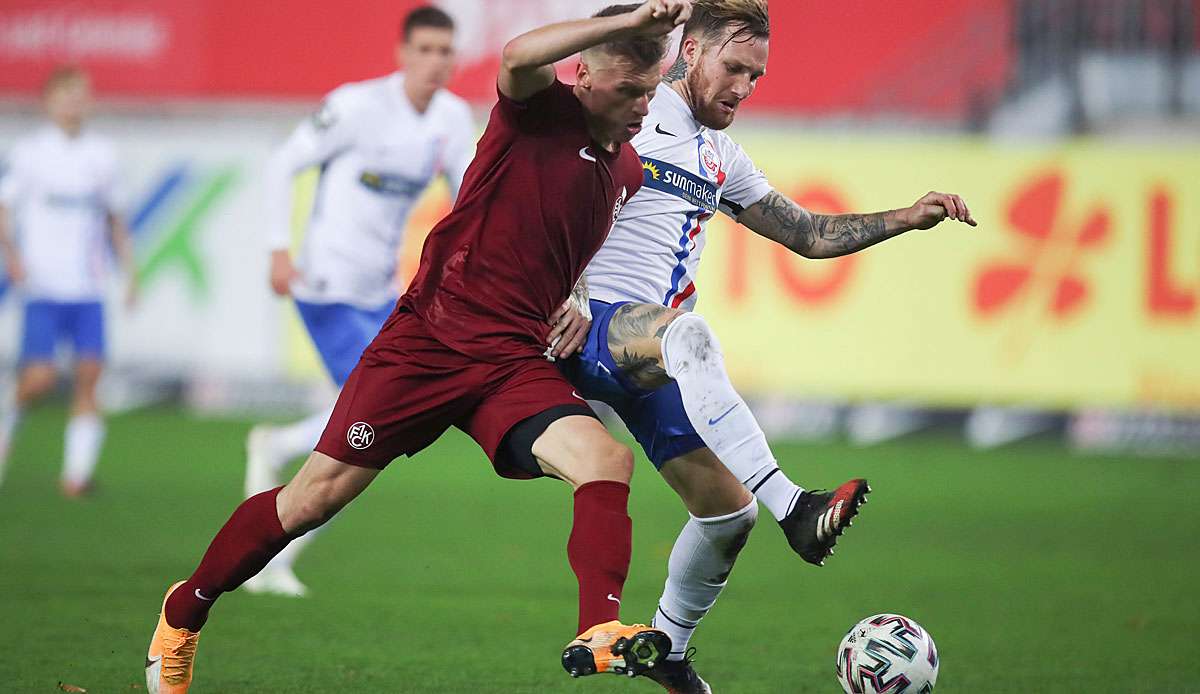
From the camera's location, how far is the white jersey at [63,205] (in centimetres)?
1109

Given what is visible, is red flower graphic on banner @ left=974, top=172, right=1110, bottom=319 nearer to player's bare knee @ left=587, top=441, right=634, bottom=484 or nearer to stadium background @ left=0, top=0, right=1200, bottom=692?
stadium background @ left=0, top=0, right=1200, bottom=692

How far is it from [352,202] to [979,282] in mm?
8411

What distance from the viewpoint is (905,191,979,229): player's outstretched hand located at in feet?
16.4

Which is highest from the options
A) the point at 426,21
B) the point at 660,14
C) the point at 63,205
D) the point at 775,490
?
the point at 660,14

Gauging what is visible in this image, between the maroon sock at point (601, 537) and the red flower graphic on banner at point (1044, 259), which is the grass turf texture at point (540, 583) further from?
the red flower graphic on banner at point (1044, 259)

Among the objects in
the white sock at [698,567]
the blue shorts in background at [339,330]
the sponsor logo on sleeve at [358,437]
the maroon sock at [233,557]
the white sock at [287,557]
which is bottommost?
the white sock at [287,557]

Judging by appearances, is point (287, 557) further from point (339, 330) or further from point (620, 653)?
A: point (620, 653)

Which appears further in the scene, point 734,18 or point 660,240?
point 660,240

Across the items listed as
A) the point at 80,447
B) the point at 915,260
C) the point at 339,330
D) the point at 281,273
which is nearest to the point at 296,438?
the point at 339,330

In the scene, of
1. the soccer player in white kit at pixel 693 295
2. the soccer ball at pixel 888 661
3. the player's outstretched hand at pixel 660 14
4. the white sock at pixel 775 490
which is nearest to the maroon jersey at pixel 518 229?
the soccer player in white kit at pixel 693 295

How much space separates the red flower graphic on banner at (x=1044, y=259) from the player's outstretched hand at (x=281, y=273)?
28.8 feet

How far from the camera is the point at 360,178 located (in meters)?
7.69

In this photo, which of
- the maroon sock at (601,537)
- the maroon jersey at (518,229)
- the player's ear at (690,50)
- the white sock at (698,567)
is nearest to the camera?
the maroon sock at (601,537)

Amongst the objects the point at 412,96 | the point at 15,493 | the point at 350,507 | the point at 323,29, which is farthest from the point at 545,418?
the point at 323,29
